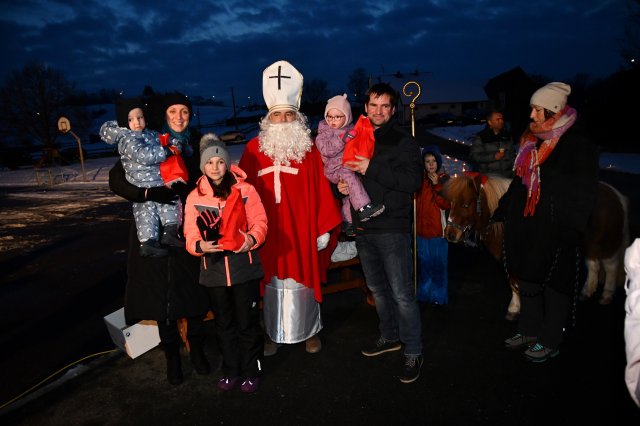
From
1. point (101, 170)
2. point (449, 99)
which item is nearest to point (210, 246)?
point (101, 170)

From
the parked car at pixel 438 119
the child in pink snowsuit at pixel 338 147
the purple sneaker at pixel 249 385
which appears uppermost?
the parked car at pixel 438 119

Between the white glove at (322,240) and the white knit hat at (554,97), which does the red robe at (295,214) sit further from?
the white knit hat at (554,97)

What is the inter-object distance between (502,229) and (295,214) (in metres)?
2.49

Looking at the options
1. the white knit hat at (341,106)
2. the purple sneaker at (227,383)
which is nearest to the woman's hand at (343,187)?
the white knit hat at (341,106)

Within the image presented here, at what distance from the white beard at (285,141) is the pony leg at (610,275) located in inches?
161

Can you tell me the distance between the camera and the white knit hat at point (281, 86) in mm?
3965

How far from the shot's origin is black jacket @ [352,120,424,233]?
3414 mm

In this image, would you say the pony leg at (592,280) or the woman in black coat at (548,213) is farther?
the pony leg at (592,280)

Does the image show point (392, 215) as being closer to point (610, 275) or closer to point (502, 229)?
point (502, 229)

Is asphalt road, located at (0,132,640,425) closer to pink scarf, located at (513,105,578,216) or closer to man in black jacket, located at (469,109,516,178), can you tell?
pink scarf, located at (513,105,578,216)

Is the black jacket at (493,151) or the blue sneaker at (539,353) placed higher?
the black jacket at (493,151)

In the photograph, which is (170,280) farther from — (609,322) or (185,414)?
(609,322)

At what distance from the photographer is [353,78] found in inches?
3964

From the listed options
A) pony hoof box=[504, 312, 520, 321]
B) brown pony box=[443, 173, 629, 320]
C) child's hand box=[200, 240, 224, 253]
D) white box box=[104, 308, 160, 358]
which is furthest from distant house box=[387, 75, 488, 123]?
child's hand box=[200, 240, 224, 253]
